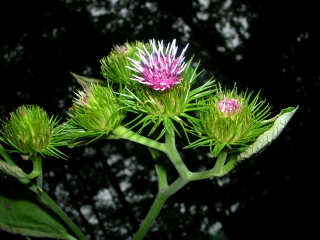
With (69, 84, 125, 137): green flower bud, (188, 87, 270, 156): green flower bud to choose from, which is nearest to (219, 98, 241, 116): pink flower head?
(188, 87, 270, 156): green flower bud

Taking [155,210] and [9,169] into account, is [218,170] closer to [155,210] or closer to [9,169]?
[155,210]

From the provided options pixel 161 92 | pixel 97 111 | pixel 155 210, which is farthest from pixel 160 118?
pixel 155 210

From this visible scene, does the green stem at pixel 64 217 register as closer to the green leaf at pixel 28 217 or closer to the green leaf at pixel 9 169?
the green leaf at pixel 28 217

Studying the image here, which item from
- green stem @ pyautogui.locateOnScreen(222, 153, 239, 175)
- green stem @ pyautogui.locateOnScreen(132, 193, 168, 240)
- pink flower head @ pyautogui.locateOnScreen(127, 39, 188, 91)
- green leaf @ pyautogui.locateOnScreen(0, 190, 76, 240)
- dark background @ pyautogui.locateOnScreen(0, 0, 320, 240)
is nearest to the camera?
pink flower head @ pyautogui.locateOnScreen(127, 39, 188, 91)

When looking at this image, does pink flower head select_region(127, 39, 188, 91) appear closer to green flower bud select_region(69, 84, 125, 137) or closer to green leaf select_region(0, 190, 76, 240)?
green flower bud select_region(69, 84, 125, 137)

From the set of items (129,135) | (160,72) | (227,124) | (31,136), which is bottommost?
(227,124)

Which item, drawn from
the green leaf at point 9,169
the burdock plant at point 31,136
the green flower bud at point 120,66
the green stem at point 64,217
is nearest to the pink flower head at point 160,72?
the green flower bud at point 120,66

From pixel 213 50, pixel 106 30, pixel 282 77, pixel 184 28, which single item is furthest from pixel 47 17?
pixel 282 77
